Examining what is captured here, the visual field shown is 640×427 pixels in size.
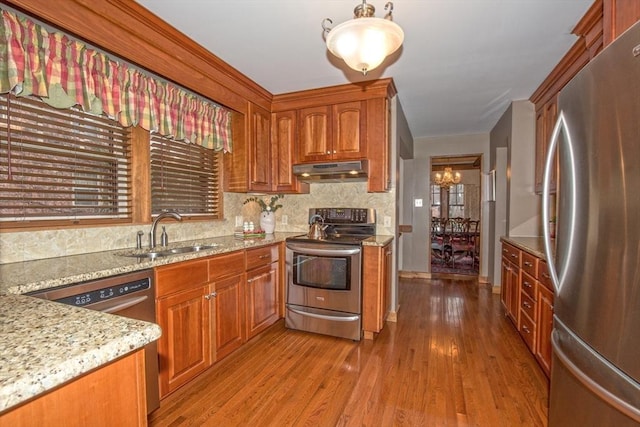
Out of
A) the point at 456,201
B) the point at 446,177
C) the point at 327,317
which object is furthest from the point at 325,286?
the point at 456,201

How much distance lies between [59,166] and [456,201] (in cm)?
912

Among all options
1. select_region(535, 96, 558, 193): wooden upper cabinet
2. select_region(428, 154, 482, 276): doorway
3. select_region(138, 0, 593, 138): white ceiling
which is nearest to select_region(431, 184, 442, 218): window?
select_region(428, 154, 482, 276): doorway

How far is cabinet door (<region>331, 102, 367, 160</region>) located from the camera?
306cm

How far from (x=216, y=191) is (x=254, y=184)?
0.38 metres

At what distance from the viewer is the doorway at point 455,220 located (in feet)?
20.1

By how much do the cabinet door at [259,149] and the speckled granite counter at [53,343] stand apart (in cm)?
227

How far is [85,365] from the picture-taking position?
0.62 metres

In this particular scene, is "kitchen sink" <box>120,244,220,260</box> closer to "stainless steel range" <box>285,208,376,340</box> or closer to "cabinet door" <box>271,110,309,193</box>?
"stainless steel range" <box>285,208,376,340</box>

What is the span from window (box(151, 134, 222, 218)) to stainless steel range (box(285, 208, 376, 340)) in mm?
899

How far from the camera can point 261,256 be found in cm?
275

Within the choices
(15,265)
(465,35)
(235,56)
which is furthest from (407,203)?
(15,265)

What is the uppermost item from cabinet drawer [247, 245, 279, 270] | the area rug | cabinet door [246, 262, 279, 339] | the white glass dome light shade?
the white glass dome light shade

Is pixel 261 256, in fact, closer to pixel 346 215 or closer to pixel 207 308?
pixel 207 308

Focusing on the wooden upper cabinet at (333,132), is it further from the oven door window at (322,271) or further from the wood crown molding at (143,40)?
the oven door window at (322,271)
